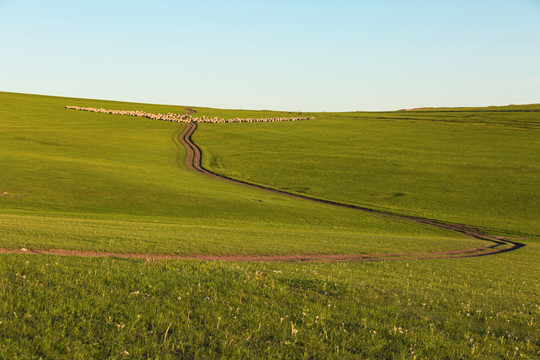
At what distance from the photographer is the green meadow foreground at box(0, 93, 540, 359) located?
8.57 m

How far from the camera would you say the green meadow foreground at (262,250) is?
28.1 ft

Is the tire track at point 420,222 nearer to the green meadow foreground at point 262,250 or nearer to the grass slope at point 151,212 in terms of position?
the grass slope at point 151,212

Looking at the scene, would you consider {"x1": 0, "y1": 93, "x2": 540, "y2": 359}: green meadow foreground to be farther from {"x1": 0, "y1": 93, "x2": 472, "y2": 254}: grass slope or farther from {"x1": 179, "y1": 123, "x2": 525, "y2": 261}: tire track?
{"x1": 179, "y1": 123, "x2": 525, "y2": 261}: tire track

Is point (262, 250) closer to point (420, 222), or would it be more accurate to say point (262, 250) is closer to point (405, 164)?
point (420, 222)

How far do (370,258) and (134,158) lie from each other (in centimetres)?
6105

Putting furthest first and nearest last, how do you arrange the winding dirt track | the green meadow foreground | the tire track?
the tire track, the winding dirt track, the green meadow foreground

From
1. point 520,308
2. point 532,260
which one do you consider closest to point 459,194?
point 532,260

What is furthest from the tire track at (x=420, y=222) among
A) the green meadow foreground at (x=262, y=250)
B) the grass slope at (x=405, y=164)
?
the grass slope at (x=405, y=164)

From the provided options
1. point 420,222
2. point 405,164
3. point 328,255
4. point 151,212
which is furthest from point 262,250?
point 405,164

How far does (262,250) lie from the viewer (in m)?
24.7

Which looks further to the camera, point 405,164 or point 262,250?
point 405,164

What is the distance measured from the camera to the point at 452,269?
73.2 feet

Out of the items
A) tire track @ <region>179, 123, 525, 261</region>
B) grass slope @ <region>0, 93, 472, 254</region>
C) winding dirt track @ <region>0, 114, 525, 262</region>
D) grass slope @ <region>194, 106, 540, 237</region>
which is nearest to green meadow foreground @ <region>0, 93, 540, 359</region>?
grass slope @ <region>0, 93, 472, 254</region>

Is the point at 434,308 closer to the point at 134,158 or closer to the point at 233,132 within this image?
the point at 134,158
